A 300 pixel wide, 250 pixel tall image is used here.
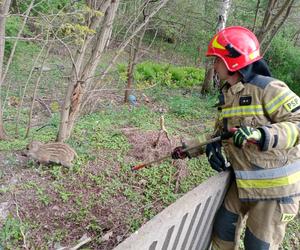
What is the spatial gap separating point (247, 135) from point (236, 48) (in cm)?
73

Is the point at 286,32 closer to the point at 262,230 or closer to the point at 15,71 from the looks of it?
the point at 15,71

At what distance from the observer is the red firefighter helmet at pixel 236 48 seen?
2.66 metres

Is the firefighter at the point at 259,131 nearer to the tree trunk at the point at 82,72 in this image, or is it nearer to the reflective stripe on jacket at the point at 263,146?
the reflective stripe on jacket at the point at 263,146

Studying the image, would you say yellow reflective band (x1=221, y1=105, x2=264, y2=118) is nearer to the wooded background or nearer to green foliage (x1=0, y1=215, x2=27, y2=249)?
the wooded background

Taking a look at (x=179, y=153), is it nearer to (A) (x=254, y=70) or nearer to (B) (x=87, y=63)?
(A) (x=254, y=70)

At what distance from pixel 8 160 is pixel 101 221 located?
5.04ft

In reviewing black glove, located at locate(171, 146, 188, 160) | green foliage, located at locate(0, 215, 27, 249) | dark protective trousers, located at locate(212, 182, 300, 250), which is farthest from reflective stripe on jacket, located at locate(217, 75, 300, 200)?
green foliage, located at locate(0, 215, 27, 249)

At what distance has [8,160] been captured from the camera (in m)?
4.39

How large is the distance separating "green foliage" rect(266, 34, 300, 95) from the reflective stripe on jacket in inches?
423

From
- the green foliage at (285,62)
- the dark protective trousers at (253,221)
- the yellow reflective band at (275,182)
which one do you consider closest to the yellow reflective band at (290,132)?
the yellow reflective band at (275,182)

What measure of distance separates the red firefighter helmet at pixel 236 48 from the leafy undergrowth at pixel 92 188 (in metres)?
2.10

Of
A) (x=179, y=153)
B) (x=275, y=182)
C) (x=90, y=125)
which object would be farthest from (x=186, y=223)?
(x=90, y=125)

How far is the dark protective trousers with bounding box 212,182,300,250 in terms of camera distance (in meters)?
2.66

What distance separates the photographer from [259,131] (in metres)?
2.37
